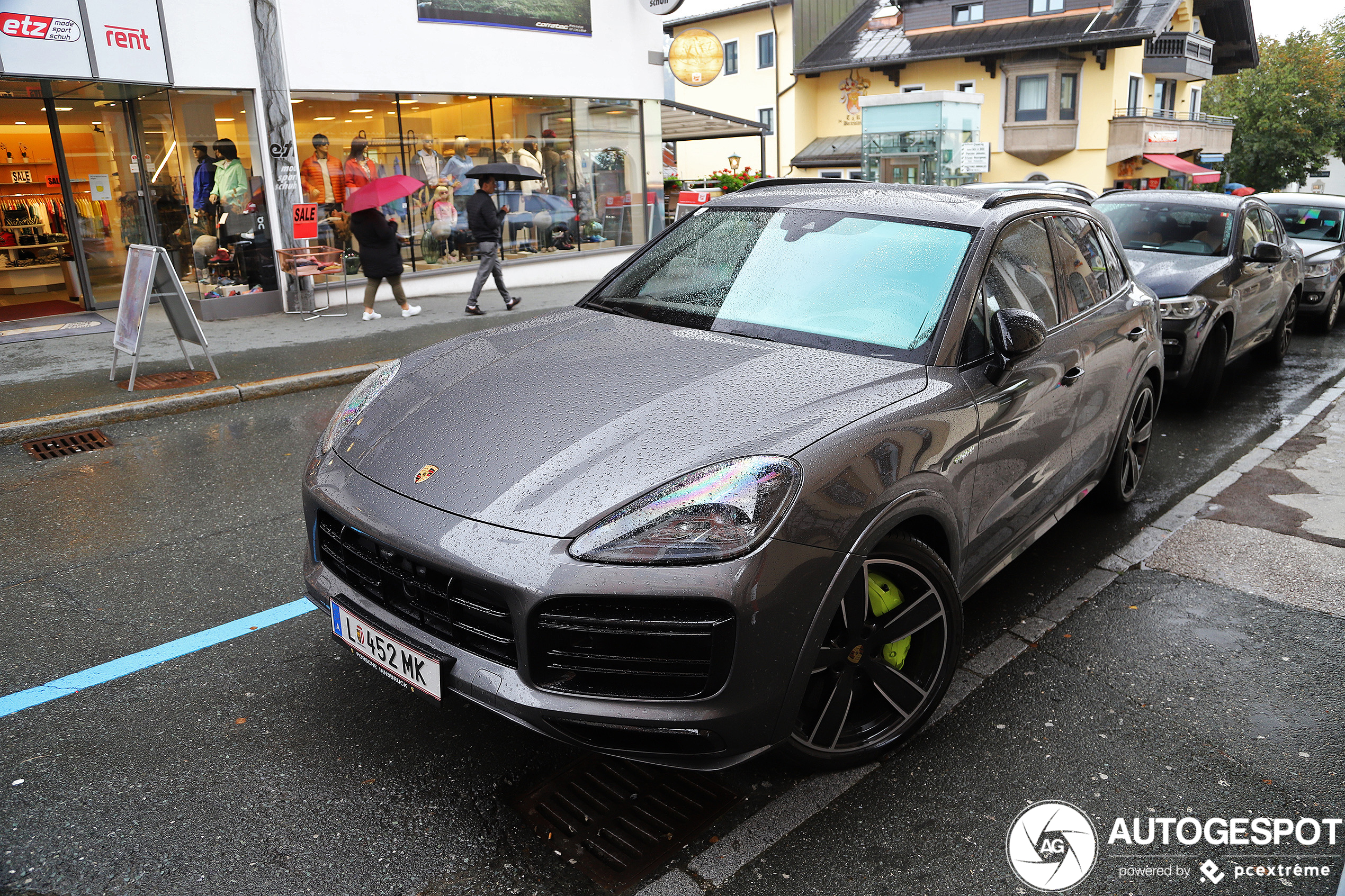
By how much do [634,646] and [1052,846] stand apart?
1.36m

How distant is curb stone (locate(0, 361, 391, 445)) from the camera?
696cm

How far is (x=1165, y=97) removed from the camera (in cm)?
3947

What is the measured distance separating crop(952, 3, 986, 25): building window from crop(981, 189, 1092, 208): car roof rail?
3844 centimetres

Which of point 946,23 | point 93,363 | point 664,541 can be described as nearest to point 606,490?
point 664,541

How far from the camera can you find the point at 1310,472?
607 cm

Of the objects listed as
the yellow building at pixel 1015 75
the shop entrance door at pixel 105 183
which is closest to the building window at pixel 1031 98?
the yellow building at pixel 1015 75

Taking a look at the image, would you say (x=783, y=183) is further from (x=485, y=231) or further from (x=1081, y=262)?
(x=485, y=231)

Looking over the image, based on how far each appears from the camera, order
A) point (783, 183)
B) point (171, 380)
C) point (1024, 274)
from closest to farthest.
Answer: point (1024, 274) < point (783, 183) < point (171, 380)

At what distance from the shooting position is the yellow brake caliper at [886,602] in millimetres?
2820

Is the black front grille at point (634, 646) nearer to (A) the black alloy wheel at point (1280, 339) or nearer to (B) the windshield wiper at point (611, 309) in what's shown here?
→ (B) the windshield wiper at point (611, 309)

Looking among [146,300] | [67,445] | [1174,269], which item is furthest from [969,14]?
[67,445]

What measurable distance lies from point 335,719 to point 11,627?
1.77 metres

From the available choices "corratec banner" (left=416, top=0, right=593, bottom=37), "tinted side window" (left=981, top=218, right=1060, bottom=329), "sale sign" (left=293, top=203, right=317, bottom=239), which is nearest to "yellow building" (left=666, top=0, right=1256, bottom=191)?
"corratec banner" (left=416, top=0, right=593, bottom=37)

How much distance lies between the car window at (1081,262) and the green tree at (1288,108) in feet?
165
